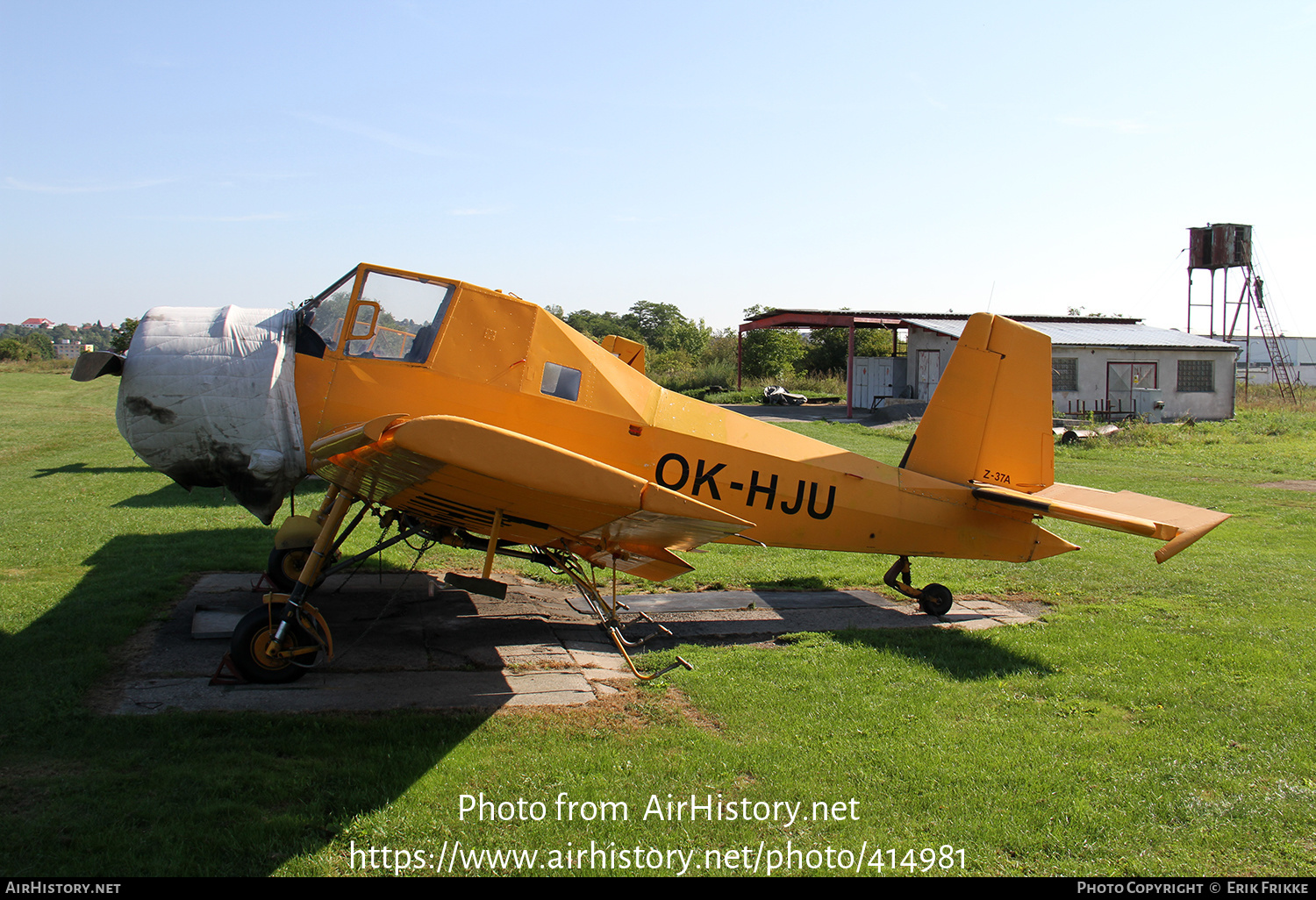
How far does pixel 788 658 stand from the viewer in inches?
256

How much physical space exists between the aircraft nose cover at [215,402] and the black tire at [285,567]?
143cm

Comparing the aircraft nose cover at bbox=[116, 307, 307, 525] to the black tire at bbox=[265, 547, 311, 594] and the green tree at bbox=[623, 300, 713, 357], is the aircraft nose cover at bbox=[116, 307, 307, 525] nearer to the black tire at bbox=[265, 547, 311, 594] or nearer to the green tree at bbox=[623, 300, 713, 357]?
the black tire at bbox=[265, 547, 311, 594]

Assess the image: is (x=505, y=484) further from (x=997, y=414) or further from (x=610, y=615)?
(x=997, y=414)

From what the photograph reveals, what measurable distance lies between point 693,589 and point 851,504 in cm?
225

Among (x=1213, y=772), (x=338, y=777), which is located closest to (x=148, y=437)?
(x=338, y=777)

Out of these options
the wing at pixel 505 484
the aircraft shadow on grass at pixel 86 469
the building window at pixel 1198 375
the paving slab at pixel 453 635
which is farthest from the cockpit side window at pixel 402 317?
the building window at pixel 1198 375

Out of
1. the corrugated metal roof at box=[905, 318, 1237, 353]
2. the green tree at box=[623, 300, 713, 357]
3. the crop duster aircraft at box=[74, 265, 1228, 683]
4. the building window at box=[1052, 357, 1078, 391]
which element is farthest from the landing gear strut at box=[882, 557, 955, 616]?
the green tree at box=[623, 300, 713, 357]

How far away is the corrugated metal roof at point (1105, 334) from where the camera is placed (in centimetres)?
3103

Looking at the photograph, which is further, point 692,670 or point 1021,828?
point 692,670

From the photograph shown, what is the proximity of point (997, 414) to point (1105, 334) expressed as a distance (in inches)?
1185

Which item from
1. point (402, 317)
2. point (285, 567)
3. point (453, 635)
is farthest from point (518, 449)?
point (285, 567)

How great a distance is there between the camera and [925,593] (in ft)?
26.4

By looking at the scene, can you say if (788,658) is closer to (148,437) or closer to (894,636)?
(894,636)

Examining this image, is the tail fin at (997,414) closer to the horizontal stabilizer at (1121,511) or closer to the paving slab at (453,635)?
the horizontal stabilizer at (1121,511)
